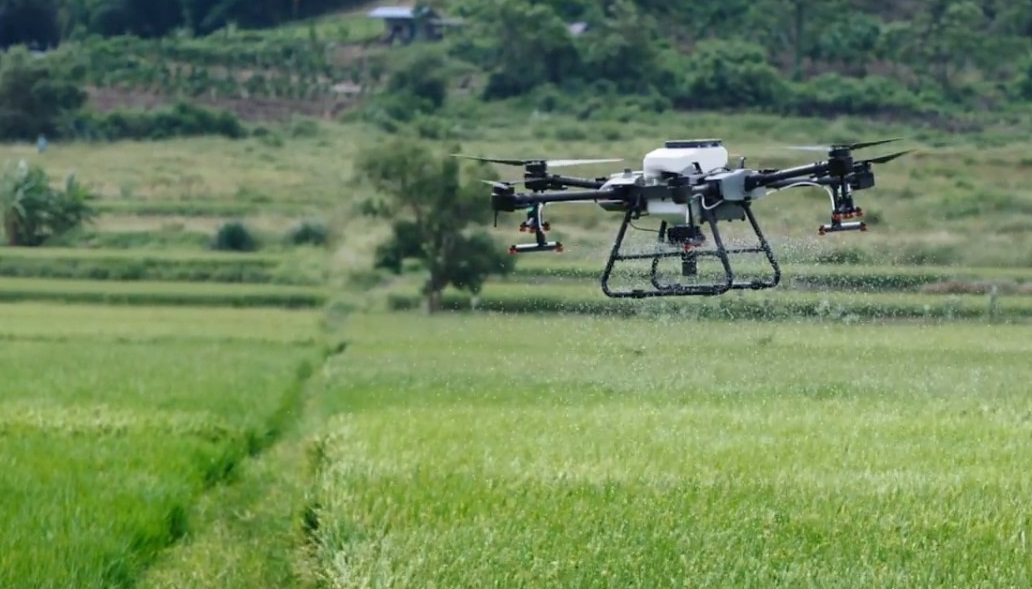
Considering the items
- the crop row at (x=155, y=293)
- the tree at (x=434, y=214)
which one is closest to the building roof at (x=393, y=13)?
the crop row at (x=155, y=293)

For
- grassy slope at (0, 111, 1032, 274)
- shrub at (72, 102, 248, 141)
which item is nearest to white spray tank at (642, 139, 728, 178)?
grassy slope at (0, 111, 1032, 274)

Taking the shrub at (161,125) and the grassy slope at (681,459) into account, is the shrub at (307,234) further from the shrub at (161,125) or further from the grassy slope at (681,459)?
the grassy slope at (681,459)

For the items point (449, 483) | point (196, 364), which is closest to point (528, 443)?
point (449, 483)

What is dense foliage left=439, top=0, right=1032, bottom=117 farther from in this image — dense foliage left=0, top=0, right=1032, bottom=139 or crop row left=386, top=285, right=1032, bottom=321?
crop row left=386, top=285, right=1032, bottom=321

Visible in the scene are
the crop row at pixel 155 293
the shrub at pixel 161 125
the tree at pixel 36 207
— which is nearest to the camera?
the crop row at pixel 155 293

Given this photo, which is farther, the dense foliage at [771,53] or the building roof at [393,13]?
the building roof at [393,13]

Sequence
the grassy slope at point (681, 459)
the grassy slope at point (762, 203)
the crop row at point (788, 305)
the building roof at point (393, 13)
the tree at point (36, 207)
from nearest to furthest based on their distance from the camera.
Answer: the grassy slope at point (681, 459), the crop row at point (788, 305), the grassy slope at point (762, 203), the tree at point (36, 207), the building roof at point (393, 13)
